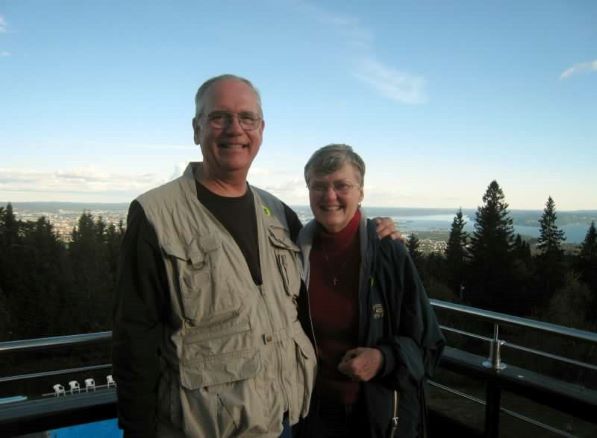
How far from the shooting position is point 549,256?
3703cm

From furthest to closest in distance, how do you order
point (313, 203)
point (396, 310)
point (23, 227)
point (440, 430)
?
point (23, 227)
point (440, 430)
point (313, 203)
point (396, 310)

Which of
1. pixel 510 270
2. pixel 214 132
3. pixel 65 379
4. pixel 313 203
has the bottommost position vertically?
pixel 65 379

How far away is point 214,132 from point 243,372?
98 cm

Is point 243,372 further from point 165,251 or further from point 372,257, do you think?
point 372,257

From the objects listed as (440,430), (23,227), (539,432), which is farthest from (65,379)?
(440,430)

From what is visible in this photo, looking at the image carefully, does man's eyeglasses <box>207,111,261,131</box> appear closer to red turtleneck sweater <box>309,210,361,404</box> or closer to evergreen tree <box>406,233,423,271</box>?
red turtleneck sweater <box>309,210,361,404</box>

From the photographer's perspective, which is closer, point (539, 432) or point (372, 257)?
point (372, 257)

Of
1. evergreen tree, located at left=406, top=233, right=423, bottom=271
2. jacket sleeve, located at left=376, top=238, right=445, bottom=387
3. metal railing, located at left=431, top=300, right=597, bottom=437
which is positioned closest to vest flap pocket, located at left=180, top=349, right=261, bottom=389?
jacket sleeve, located at left=376, top=238, right=445, bottom=387

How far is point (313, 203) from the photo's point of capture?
2111mm

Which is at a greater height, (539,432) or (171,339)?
(171,339)

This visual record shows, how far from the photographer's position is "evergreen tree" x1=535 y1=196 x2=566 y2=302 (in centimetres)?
3653

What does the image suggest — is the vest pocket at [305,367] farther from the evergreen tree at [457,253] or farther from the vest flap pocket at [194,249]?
the evergreen tree at [457,253]

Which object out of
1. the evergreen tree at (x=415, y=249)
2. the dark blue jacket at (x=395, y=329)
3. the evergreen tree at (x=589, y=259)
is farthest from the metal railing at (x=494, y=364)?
the evergreen tree at (x=589, y=259)

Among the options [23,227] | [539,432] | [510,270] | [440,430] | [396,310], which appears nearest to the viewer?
[396,310]
